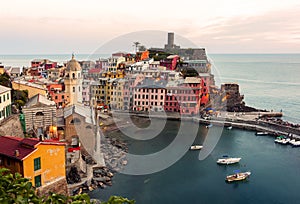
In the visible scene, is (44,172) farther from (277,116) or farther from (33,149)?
Answer: (277,116)

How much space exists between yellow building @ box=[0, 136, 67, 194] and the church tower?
10.3m

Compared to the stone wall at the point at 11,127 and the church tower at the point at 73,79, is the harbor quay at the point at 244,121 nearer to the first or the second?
the church tower at the point at 73,79

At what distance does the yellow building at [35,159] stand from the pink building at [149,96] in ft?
60.3

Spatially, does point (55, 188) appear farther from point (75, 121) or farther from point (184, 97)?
point (184, 97)

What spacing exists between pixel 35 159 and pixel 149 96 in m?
19.4

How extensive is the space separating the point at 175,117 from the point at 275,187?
12.8 meters

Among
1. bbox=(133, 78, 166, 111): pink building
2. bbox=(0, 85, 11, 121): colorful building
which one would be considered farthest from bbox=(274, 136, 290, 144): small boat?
bbox=(0, 85, 11, 121): colorful building

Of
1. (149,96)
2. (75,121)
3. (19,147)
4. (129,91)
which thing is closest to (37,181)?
(19,147)

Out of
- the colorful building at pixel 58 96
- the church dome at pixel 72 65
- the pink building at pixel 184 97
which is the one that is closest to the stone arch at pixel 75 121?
the church dome at pixel 72 65

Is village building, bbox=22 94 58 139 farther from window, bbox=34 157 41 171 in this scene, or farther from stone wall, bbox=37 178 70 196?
window, bbox=34 157 41 171

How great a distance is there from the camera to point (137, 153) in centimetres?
1733

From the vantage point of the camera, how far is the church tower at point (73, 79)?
18.6 meters

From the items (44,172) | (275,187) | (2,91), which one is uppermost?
(2,91)

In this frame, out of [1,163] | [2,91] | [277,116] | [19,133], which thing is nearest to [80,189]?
[19,133]
